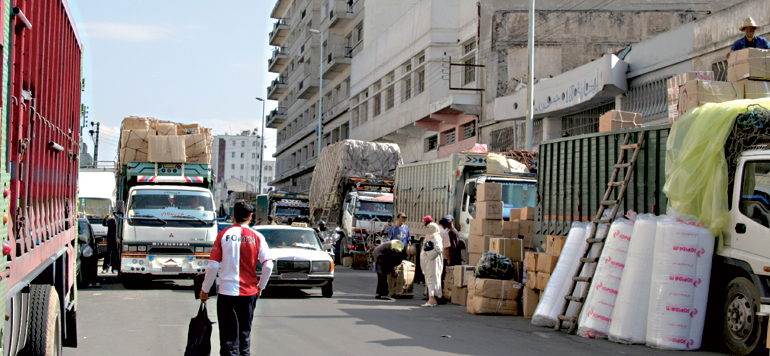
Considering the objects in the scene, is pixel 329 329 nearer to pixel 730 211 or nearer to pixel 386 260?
pixel 386 260

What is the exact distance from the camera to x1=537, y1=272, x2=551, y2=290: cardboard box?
12.5 meters

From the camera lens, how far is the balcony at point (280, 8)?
76.9 metres

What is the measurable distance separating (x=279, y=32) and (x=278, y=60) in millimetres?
2733

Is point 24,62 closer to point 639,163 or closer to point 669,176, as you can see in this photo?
point 669,176

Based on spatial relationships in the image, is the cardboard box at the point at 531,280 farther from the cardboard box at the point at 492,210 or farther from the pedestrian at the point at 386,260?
the pedestrian at the point at 386,260

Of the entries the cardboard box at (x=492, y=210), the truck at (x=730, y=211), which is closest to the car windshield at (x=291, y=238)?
the cardboard box at (x=492, y=210)

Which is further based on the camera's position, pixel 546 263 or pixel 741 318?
pixel 546 263

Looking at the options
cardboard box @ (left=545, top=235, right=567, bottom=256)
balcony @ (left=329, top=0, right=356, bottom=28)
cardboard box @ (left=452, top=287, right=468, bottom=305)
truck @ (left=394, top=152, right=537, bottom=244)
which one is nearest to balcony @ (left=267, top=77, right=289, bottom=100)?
balcony @ (left=329, top=0, right=356, bottom=28)

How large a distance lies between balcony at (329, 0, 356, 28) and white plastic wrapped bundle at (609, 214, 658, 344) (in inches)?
1750

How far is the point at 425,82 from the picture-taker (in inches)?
1446

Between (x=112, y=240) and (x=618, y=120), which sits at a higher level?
(x=618, y=120)

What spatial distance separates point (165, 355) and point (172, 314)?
379cm

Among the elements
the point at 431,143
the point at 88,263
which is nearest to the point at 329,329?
the point at 88,263

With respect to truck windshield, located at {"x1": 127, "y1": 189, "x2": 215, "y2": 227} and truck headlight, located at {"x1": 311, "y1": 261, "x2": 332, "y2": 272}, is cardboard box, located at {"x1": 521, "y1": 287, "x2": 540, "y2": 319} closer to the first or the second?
truck headlight, located at {"x1": 311, "y1": 261, "x2": 332, "y2": 272}
